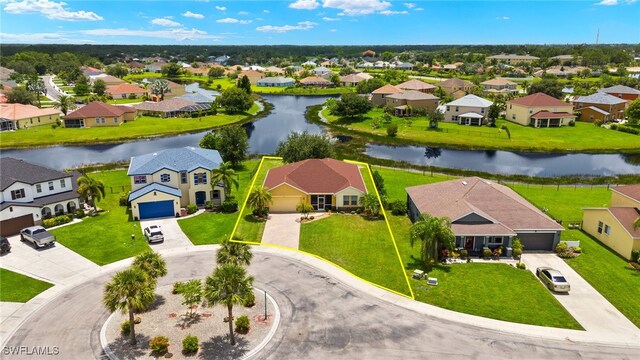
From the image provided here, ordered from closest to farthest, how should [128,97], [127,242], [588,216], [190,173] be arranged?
1. [127,242]
2. [588,216]
3. [190,173]
4. [128,97]

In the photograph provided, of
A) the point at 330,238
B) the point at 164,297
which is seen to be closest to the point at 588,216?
the point at 330,238

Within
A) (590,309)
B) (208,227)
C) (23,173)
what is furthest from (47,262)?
(590,309)

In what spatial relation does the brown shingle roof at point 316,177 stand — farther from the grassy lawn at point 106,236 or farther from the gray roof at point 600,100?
the gray roof at point 600,100

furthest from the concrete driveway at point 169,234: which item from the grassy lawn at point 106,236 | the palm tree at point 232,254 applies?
the palm tree at point 232,254

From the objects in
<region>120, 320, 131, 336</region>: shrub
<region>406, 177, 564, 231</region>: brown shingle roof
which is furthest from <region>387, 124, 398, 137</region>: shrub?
<region>120, 320, 131, 336</region>: shrub

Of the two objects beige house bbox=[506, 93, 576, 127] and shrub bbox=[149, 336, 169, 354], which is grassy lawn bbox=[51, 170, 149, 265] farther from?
beige house bbox=[506, 93, 576, 127]

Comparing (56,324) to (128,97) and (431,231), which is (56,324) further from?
(128,97)
